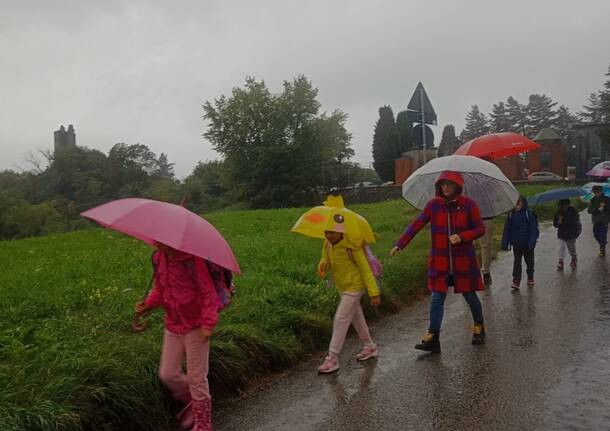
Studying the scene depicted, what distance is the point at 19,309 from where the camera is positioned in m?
6.51

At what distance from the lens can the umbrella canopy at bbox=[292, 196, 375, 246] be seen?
214 inches

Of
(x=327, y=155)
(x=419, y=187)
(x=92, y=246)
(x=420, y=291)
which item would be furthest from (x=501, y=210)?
(x=327, y=155)

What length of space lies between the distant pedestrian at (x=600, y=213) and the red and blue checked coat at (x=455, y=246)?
731 centimetres

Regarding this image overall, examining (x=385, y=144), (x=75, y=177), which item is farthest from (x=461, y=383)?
(x=75, y=177)

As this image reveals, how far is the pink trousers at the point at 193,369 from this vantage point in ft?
13.5

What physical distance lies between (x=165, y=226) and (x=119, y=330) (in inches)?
105

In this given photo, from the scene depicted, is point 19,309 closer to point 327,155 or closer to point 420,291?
point 420,291

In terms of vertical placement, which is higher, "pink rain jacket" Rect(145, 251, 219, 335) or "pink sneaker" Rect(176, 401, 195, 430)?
"pink rain jacket" Rect(145, 251, 219, 335)

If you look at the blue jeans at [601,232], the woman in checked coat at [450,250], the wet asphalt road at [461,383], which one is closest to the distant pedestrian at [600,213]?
the blue jeans at [601,232]

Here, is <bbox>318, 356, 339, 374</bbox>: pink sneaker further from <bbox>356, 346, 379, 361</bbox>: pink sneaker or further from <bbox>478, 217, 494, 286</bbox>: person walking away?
<bbox>478, 217, 494, 286</bbox>: person walking away

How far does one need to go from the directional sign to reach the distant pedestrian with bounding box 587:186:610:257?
4292mm

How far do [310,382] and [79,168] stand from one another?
230ft

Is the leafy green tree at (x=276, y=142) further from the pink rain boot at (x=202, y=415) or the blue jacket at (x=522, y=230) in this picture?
the pink rain boot at (x=202, y=415)

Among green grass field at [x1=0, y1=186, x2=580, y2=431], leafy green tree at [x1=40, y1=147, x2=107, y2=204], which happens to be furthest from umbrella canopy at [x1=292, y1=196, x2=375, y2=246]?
leafy green tree at [x1=40, y1=147, x2=107, y2=204]
